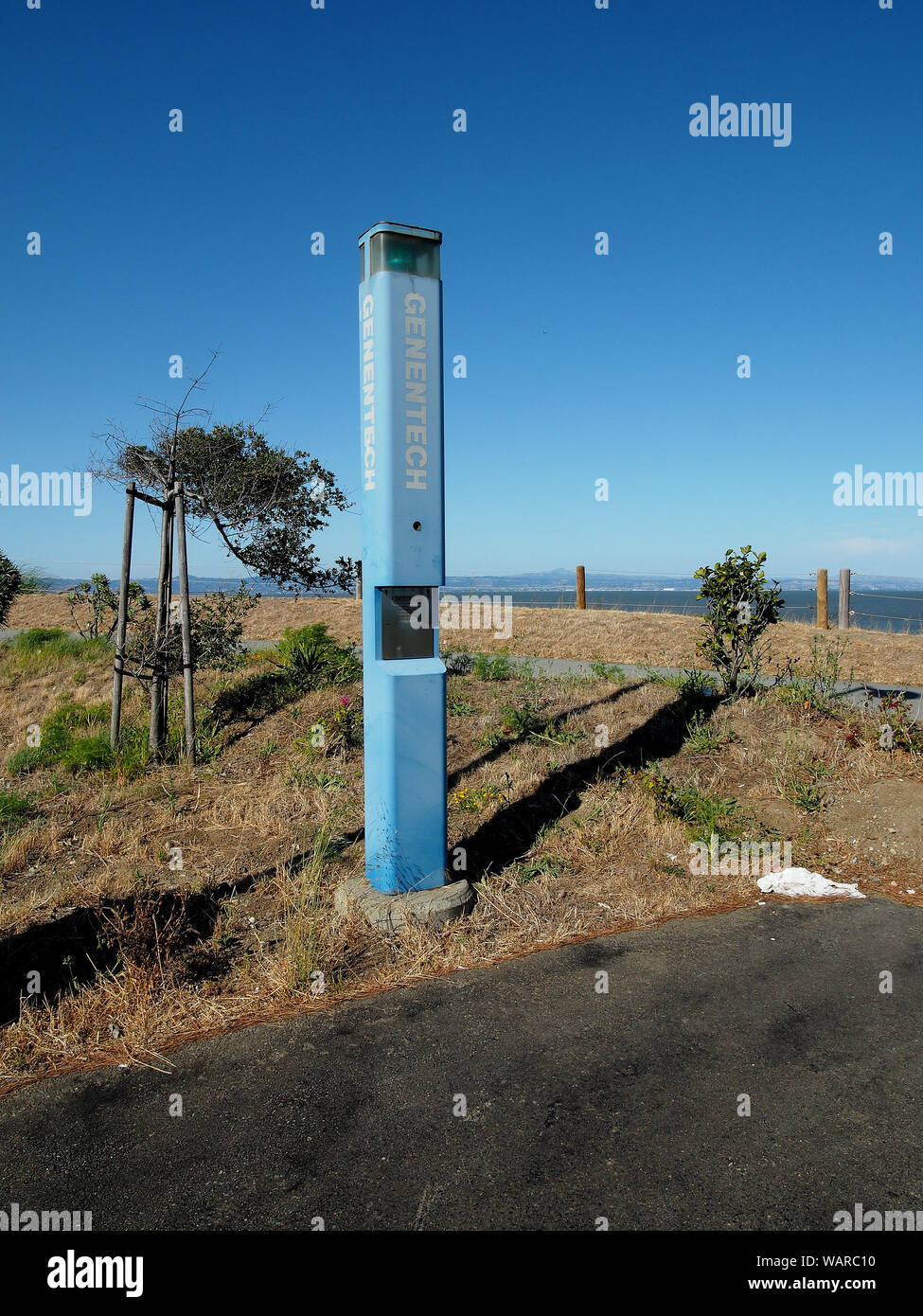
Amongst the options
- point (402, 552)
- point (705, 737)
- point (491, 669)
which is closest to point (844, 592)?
point (491, 669)

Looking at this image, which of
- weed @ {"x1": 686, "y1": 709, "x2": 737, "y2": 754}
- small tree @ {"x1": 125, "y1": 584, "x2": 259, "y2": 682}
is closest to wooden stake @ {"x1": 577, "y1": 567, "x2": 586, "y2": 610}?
small tree @ {"x1": 125, "y1": 584, "x2": 259, "y2": 682}

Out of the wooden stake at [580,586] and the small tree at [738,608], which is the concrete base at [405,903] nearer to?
the small tree at [738,608]

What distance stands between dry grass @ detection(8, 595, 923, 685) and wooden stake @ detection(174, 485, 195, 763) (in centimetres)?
733

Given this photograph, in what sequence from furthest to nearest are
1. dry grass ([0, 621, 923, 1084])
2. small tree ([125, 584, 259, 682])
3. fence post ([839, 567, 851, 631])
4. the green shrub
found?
fence post ([839, 567, 851, 631]) → small tree ([125, 584, 259, 682]) → the green shrub → dry grass ([0, 621, 923, 1084])

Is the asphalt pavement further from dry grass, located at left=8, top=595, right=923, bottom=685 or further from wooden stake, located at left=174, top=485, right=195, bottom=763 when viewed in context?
dry grass, located at left=8, top=595, right=923, bottom=685

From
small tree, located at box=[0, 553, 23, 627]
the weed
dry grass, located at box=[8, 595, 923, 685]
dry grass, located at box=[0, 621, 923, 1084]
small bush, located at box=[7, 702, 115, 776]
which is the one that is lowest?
dry grass, located at box=[0, 621, 923, 1084]

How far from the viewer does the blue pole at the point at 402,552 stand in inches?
173

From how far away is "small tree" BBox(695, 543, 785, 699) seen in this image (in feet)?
28.2

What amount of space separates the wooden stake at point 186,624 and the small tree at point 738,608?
17.7ft

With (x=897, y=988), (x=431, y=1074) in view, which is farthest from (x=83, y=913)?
(x=897, y=988)

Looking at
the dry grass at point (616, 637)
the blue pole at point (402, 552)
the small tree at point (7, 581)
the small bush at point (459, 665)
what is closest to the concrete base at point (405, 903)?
the blue pole at point (402, 552)

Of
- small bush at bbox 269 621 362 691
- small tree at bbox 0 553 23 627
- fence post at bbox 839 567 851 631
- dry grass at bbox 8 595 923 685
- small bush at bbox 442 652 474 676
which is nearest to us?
small bush at bbox 269 621 362 691

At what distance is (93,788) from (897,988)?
643cm
